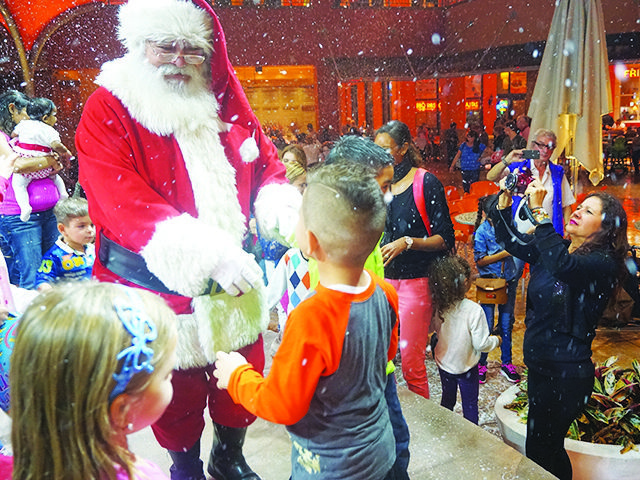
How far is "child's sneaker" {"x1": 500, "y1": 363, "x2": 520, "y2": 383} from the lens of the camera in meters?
4.12

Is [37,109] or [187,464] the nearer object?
[187,464]

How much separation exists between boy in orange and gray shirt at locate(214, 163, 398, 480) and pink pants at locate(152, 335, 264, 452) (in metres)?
0.35

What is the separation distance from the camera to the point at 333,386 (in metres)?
1.68

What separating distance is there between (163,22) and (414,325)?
2.16m

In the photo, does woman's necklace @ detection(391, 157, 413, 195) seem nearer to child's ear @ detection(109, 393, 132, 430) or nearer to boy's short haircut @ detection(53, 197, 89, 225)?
boy's short haircut @ detection(53, 197, 89, 225)

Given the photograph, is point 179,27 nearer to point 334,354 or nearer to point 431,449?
point 334,354

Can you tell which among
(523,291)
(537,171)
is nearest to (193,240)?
(537,171)

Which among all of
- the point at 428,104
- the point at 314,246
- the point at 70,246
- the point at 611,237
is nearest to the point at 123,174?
the point at 314,246

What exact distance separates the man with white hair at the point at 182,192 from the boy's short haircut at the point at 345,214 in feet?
1.09

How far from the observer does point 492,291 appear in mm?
4266

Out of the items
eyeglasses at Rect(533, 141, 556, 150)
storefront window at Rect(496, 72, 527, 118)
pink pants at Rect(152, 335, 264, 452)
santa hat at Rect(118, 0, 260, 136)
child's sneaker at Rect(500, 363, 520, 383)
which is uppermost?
storefront window at Rect(496, 72, 527, 118)

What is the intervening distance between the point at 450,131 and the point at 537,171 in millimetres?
13102

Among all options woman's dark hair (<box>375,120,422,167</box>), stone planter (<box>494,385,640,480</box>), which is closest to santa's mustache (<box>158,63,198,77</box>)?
woman's dark hair (<box>375,120,422,167</box>)

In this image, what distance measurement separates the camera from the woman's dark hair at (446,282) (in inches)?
130
